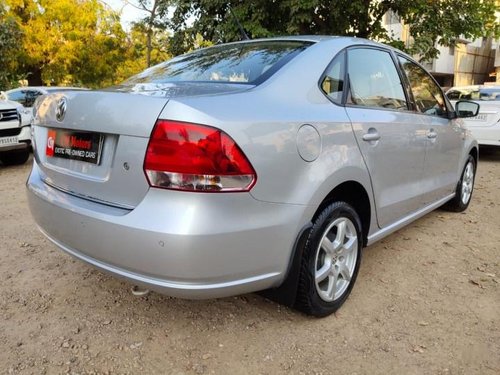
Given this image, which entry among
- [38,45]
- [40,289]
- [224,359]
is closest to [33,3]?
[38,45]

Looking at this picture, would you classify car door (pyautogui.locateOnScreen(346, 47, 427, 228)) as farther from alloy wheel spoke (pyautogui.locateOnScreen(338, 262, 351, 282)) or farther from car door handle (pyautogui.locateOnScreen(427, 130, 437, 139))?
alloy wheel spoke (pyautogui.locateOnScreen(338, 262, 351, 282))

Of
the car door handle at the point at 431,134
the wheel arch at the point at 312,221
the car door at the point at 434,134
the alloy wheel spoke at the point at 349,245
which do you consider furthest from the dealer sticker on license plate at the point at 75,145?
the car door handle at the point at 431,134

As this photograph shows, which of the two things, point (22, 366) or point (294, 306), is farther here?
point (294, 306)

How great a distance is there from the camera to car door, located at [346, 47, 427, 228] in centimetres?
281

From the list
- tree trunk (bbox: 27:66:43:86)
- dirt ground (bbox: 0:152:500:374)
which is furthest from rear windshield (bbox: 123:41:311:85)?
tree trunk (bbox: 27:66:43:86)

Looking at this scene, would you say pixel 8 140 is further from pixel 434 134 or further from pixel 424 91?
pixel 434 134

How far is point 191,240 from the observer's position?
1.93 meters

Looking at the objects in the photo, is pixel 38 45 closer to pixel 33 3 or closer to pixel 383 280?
pixel 33 3

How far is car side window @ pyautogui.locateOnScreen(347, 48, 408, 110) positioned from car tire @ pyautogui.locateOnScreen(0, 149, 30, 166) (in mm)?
6514

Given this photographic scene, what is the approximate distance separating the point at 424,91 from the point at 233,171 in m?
2.51

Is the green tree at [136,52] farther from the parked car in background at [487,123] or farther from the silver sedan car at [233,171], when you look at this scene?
the silver sedan car at [233,171]

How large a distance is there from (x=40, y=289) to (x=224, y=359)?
1451 millimetres

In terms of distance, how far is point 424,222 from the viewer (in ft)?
15.1

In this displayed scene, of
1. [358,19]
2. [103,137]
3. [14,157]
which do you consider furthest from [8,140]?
[358,19]
